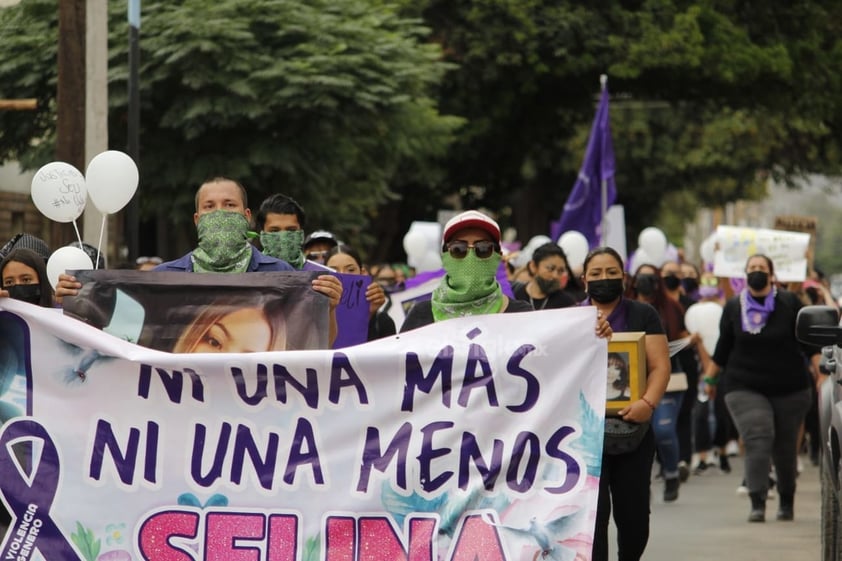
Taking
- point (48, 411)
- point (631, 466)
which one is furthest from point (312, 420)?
point (631, 466)

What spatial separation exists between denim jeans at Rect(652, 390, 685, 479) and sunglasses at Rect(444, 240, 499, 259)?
6580mm

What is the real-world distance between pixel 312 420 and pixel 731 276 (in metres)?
13.7

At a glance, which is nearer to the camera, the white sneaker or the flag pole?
the white sneaker

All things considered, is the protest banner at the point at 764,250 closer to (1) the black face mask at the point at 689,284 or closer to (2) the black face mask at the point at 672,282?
(1) the black face mask at the point at 689,284

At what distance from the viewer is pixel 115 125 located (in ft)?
62.3

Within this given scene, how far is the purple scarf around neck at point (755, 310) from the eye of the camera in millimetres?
12172

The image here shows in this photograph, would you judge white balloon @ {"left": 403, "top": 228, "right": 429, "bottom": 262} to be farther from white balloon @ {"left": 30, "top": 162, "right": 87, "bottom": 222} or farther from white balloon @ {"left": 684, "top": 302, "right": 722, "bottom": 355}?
white balloon @ {"left": 30, "top": 162, "right": 87, "bottom": 222}

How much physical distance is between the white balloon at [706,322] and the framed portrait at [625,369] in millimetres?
8503

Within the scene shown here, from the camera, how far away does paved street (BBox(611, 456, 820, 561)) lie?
10.7m

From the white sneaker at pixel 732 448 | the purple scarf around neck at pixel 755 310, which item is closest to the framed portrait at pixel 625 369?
the purple scarf around neck at pixel 755 310

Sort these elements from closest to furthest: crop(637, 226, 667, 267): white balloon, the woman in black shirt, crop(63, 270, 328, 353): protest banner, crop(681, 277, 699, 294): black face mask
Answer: crop(63, 270, 328, 353): protest banner, the woman in black shirt, crop(681, 277, 699, 294): black face mask, crop(637, 226, 667, 267): white balloon

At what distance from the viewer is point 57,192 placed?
33.3 ft

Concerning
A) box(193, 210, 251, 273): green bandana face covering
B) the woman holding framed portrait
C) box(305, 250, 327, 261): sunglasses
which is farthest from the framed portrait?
box(305, 250, 327, 261): sunglasses

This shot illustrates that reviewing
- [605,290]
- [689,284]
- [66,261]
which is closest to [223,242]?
[605,290]
